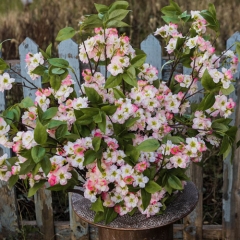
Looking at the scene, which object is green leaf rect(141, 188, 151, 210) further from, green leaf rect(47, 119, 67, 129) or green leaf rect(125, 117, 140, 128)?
green leaf rect(47, 119, 67, 129)

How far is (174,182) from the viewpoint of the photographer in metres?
1.63

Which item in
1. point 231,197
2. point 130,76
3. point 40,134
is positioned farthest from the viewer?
point 231,197

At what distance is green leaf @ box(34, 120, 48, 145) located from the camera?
1.43 metres

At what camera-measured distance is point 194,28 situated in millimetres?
1714

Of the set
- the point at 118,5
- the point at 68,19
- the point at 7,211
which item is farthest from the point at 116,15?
the point at 68,19

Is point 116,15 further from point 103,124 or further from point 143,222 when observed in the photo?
point 143,222

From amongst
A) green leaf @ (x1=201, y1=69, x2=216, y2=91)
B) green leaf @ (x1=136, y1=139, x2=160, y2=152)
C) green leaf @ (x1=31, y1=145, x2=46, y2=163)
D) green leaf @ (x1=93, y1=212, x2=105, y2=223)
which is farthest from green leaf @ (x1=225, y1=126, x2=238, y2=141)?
green leaf @ (x1=31, y1=145, x2=46, y2=163)

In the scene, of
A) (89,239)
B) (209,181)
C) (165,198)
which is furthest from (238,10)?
(165,198)

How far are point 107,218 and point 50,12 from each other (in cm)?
224

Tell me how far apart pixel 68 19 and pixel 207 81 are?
2.25 metres

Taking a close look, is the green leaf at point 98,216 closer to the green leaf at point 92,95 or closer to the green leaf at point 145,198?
the green leaf at point 145,198

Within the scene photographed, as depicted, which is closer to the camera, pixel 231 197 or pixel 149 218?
pixel 149 218

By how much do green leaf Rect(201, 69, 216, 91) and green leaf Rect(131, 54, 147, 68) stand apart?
190 millimetres

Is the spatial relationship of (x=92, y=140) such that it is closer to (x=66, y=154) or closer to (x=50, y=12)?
(x=66, y=154)
